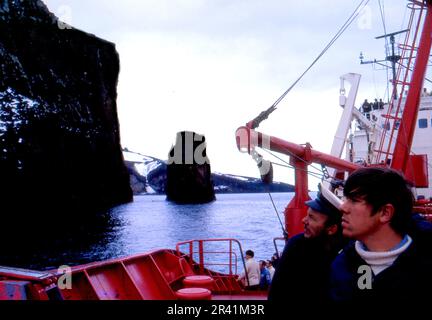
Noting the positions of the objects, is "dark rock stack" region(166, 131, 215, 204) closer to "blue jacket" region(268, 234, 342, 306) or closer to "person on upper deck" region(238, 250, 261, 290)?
"person on upper deck" region(238, 250, 261, 290)

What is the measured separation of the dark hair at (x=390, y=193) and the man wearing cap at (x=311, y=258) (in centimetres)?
65

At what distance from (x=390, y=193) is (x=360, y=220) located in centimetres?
22

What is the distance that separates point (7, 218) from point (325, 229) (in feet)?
248

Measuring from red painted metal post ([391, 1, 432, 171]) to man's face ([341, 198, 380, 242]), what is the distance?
1286cm

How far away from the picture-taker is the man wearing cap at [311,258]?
2895 mm

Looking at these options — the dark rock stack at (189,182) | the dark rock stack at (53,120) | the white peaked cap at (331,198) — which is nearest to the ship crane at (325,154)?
the white peaked cap at (331,198)

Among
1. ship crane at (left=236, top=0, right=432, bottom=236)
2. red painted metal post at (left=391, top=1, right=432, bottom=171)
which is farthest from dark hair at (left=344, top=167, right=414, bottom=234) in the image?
red painted metal post at (left=391, top=1, right=432, bottom=171)

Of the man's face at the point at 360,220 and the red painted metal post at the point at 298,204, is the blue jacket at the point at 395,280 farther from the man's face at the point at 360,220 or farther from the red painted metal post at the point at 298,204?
the red painted metal post at the point at 298,204

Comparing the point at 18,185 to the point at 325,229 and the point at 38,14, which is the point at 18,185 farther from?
the point at 325,229

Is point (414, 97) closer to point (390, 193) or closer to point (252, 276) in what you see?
point (252, 276)

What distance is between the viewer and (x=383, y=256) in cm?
218

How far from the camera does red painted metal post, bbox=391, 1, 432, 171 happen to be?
14.2 metres
